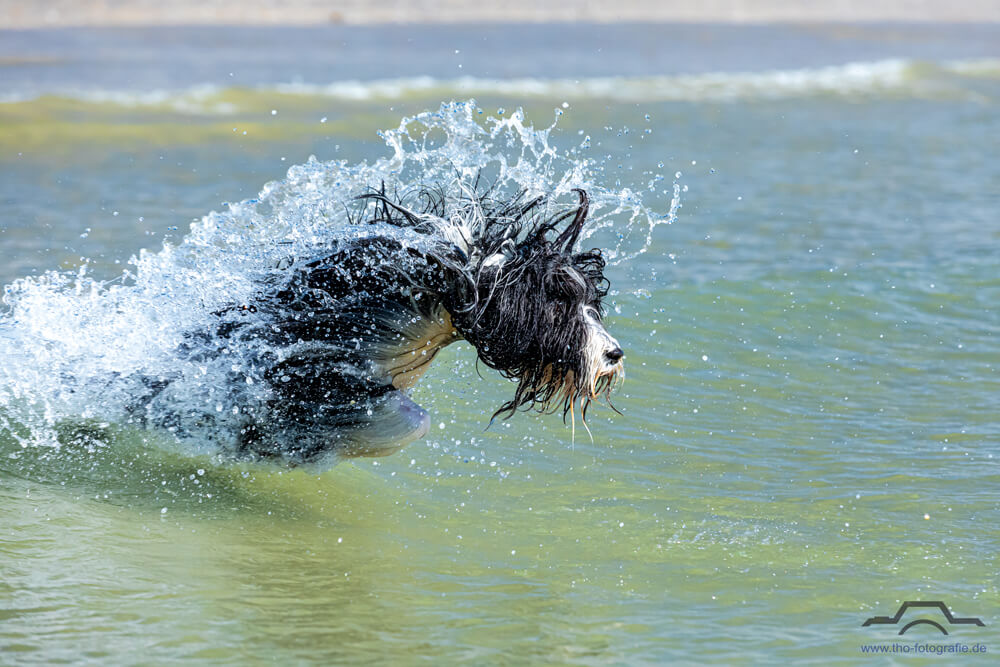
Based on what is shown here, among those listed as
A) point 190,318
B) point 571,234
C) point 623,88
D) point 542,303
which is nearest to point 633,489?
point 542,303

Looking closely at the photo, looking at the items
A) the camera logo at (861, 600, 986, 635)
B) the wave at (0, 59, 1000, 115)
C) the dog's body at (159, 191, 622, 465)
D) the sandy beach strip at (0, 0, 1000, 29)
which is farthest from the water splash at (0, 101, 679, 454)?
the sandy beach strip at (0, 0, 1000, 29)

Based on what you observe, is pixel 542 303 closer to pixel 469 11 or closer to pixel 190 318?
pixel 190 318

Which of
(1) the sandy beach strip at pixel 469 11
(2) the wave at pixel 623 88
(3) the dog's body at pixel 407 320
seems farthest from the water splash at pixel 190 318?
(1) the sandy beach strip at pixel 469 11

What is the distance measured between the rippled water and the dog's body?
1.63ft

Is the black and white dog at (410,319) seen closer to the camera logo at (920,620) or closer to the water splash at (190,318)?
the water splash at (190,318)

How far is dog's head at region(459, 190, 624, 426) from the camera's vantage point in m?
4.19

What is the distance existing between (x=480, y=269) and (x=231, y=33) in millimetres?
21579

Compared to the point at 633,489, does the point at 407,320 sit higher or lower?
higher

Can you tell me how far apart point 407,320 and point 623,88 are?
1432 centimetres

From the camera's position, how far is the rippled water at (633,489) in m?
4.01

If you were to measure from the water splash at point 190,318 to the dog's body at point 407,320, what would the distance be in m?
0.08

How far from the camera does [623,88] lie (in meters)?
18.1

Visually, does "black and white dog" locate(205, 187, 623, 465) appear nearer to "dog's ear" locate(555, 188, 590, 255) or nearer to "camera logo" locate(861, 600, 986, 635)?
"dog's ear" locate(555, 188, 590, 255)

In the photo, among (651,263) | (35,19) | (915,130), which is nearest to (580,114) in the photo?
(915,130)
